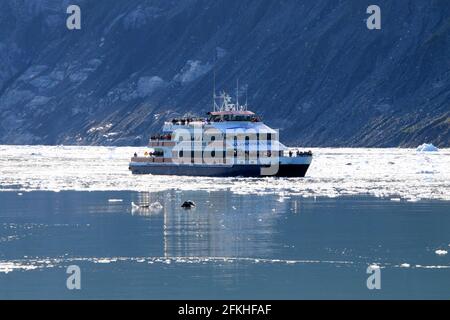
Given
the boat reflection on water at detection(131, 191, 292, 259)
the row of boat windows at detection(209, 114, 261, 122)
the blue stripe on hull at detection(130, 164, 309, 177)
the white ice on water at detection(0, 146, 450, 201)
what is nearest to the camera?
the boat reflection on water at detection(131, 191, 292, 259)

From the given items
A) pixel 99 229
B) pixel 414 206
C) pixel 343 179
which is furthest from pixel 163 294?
pixel 343 179

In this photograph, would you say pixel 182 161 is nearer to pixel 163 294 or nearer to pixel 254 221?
pixel 254 221

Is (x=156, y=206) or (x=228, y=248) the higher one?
(x=156, y=206)

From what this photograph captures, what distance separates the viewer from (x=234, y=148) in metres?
126

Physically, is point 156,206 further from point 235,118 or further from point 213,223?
point 235,118

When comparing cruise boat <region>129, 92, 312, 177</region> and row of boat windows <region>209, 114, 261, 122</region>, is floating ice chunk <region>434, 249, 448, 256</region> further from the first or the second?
row of boat windows <region>209, 114, 261, 122</region>

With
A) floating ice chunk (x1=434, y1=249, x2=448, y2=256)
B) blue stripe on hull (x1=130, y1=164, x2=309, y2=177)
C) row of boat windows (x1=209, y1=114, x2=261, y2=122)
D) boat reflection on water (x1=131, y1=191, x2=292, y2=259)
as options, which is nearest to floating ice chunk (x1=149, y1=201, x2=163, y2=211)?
boat reflection on water (x1=131, y1=191, x2=292, y2=259)

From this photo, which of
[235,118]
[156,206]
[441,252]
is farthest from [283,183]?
[441,252]

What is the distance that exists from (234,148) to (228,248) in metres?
66.8

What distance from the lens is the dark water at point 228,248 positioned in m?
46.6

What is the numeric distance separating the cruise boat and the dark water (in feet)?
120

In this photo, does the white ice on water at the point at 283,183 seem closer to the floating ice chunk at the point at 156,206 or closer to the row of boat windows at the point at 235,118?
the row of boat windows at the point at 235,118

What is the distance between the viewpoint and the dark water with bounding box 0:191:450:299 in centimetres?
4656

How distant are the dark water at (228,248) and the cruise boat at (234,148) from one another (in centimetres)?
3643
